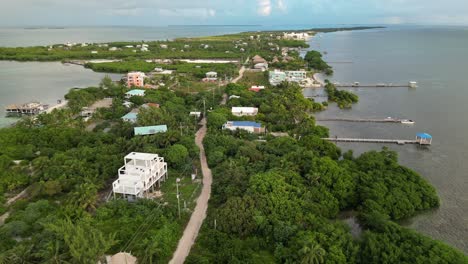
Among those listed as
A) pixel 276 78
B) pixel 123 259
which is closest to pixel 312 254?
pixel 123 259

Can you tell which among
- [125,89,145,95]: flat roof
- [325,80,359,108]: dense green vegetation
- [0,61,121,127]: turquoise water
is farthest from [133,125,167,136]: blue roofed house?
[325,80,359,108]: dense green vegetation

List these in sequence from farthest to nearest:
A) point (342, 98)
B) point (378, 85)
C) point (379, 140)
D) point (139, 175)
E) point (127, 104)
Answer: point (378, 85)
point (342, 98)
point (127, 104)
point (379, 140)
point (139, 175)

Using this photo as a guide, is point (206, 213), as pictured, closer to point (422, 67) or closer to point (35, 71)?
point (35, 71)

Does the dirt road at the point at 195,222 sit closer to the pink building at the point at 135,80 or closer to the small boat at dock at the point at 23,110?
the small boat at dock at the point at 23,110

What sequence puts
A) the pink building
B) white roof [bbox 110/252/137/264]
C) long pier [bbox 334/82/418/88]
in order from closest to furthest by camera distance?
1. white roof [bbox 110/252/137/264]
2. the pink building
3. long pier [bbox 334/82/418/88]

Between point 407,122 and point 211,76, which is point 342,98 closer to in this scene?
point 407,122

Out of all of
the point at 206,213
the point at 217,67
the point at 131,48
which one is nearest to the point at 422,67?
the point at 217,67

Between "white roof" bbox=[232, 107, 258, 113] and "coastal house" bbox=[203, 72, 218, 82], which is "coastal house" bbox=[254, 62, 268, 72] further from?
"white roof" bbox=[232, 107, 258, 113]
